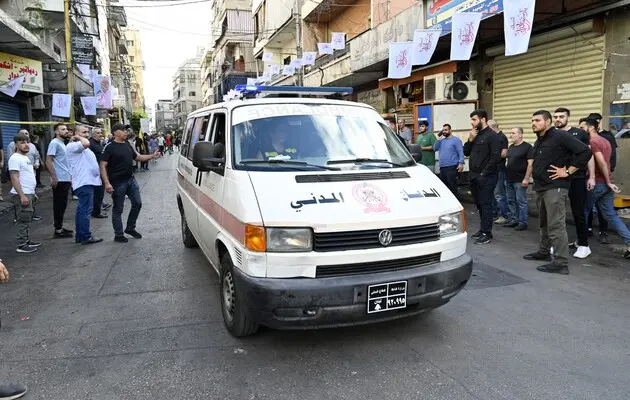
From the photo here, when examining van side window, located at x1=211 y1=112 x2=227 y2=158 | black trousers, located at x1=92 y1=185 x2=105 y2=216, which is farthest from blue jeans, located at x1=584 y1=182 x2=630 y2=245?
black trousers, located at x1=92 y1=185 x2=105 y2=216

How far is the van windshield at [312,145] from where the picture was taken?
411cm

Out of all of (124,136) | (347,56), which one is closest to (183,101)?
(347,56)

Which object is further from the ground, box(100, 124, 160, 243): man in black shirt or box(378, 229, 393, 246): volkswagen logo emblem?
box(100, 124, 160, 243): man in black shirt

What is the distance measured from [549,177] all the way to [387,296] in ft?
11.0

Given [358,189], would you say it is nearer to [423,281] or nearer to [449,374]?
[423,281]

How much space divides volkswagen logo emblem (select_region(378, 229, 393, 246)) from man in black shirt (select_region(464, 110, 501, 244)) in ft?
14.2

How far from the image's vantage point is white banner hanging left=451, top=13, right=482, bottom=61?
9.34 m

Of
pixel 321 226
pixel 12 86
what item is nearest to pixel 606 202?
pixel 321 226

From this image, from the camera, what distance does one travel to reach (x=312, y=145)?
14.1ft

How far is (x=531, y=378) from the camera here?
127 inches

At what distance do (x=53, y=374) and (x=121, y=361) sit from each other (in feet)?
1.51

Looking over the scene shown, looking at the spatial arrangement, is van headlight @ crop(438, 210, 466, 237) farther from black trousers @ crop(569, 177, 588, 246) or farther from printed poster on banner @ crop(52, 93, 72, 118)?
printed poster on banner @ crop(52, 93, 72, 118)

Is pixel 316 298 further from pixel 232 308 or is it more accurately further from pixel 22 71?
pixel 22 71

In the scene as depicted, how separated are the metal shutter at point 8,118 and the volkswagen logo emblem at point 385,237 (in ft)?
57.1
